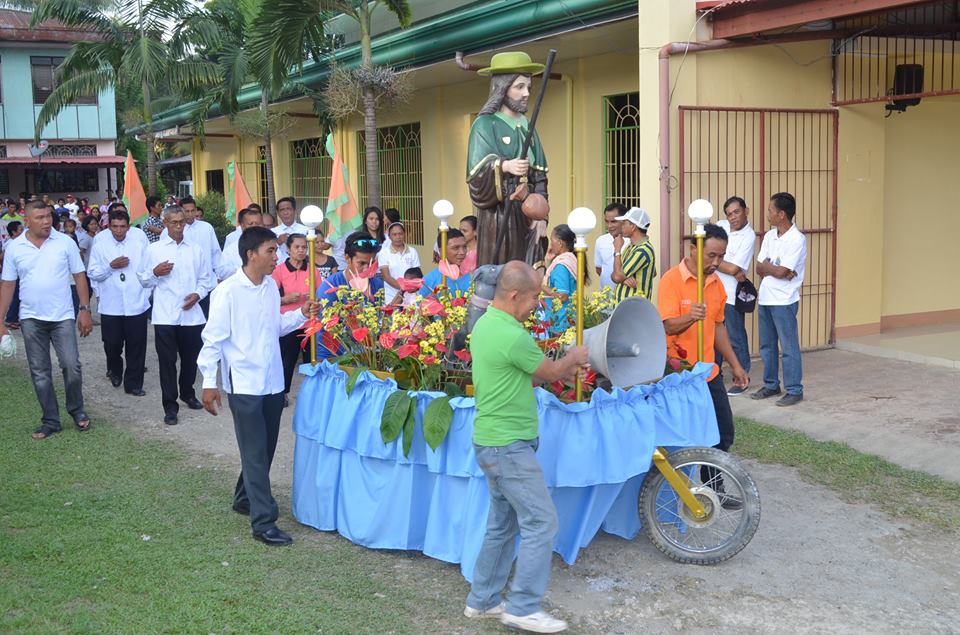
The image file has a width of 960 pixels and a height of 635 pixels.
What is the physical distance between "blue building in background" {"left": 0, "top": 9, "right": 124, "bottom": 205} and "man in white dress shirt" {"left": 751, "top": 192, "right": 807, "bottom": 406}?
1208 inches

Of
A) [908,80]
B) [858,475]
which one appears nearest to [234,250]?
[858,475]

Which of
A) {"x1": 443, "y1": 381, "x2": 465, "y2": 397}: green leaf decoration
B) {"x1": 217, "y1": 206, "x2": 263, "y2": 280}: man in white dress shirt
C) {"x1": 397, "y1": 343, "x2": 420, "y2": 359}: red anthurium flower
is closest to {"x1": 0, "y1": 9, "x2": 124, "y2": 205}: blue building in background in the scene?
{"x1": 217, "y1": 206, "x2": 263, "y2": 280}: man in white dress shirt

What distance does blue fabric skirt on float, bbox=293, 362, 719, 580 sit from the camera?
191 inches

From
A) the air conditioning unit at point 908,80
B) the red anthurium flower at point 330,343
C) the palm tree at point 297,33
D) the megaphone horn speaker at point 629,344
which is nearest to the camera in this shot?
the megaphone horn speaker at point 629,344

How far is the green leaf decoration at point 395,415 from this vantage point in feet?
16.8

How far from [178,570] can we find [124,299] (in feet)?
17.1

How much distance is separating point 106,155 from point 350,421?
34.7m

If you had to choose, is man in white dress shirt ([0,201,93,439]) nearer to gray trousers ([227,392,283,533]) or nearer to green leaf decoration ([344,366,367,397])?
gray trousers ([227,392,283,533])

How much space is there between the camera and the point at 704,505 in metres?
5.19

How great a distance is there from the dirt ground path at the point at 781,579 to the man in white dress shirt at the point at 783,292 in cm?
229

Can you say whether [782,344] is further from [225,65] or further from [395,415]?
[225,65]

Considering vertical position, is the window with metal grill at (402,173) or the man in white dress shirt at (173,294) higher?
the window with metal grill at (402,173)

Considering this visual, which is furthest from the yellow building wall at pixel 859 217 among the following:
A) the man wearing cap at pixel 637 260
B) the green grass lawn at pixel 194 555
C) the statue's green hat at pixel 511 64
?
the statue's green hat at pixel 511 64

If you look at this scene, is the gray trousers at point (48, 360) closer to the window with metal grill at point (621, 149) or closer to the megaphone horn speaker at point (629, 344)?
the megaphone horn speaker at point (629, 344)
